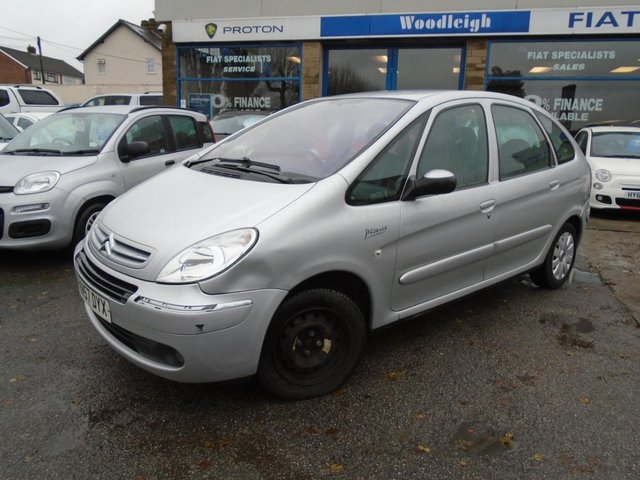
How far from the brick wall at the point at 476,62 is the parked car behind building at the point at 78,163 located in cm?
723

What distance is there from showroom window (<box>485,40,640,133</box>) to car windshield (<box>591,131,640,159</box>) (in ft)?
8.64

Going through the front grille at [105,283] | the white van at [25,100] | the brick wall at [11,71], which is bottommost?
the front grille at [105,283]

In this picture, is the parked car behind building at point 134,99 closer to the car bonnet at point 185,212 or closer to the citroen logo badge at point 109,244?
the car bonnet at point 185,212

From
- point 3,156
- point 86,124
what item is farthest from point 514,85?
point 3,156

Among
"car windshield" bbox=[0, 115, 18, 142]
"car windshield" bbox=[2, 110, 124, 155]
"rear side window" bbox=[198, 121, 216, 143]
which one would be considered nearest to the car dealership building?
"car windshield" bbox=[0, 115, 18, 142]

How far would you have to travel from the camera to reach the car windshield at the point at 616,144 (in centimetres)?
895

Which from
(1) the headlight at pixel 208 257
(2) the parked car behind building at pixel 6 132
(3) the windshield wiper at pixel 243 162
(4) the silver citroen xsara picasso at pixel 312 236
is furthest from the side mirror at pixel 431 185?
(2) the parked car behind building at pixel 6 132

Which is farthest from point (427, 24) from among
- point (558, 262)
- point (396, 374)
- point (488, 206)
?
point (396, 374)

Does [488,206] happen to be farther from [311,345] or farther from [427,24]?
[427,24]

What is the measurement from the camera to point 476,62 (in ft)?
38.1

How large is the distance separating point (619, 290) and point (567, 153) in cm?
144

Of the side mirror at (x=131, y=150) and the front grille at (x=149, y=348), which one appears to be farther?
the side mirror at (x=131, y=150)

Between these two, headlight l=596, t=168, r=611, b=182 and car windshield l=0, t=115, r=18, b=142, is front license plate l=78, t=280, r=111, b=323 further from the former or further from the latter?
headlight l=596, t=168, r=611, b=182

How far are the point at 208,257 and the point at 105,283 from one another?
25.4 inches
